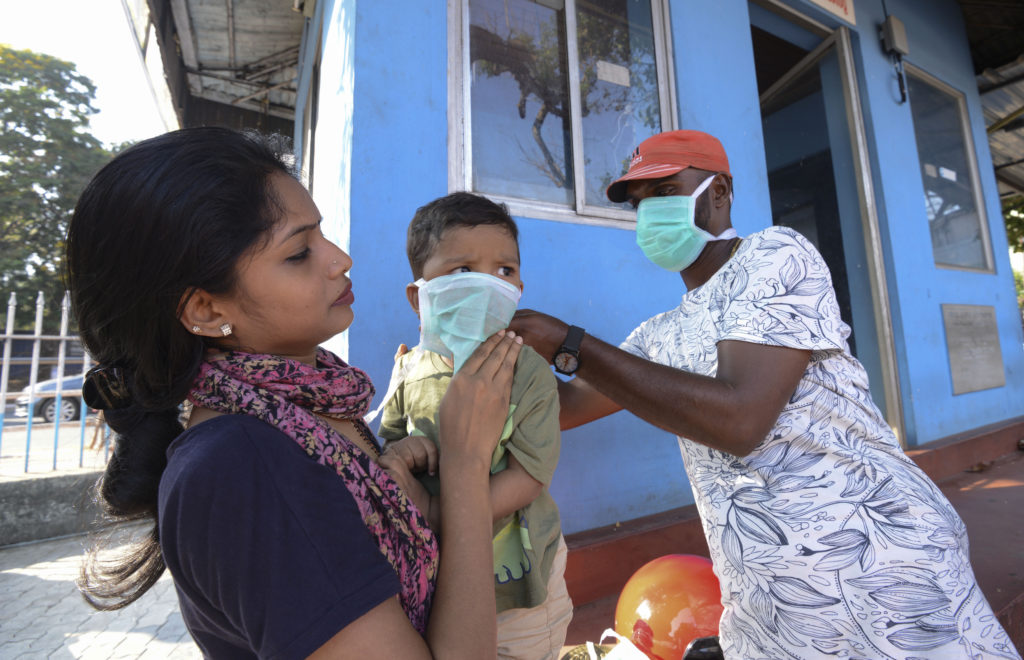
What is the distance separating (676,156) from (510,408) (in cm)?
99

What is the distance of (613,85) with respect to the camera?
3.14 meters

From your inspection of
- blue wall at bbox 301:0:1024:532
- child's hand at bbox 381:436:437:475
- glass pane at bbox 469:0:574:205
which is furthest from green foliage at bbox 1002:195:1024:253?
child's hand at bbox 381:436:437:475

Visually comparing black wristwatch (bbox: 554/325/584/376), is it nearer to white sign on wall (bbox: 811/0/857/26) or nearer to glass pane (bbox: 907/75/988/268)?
white sign on wall (bbox: 811/0/857/26)

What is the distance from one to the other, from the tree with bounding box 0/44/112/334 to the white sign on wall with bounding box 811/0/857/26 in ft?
70.6

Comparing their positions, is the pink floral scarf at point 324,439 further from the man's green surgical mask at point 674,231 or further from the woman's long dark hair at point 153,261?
the man's green surgical mask at point 674,231

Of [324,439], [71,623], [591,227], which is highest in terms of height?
[591,227]

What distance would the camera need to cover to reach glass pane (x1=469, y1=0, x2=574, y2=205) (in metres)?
2.63

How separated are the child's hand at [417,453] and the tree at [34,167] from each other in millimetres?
21330

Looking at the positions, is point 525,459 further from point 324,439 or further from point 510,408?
point 324,439

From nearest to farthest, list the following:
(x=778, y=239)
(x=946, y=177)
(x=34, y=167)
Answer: (x=778, y=239) → (x=946, y=177) → (x=34, y=167)

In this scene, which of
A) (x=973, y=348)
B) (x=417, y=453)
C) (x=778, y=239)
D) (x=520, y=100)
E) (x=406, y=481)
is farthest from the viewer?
(x=973, y=348)

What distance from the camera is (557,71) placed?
294 cm

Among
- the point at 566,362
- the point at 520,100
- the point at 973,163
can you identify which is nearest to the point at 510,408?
the point at 566,362

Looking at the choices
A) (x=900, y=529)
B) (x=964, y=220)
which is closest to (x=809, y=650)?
(x=900, y=529)
